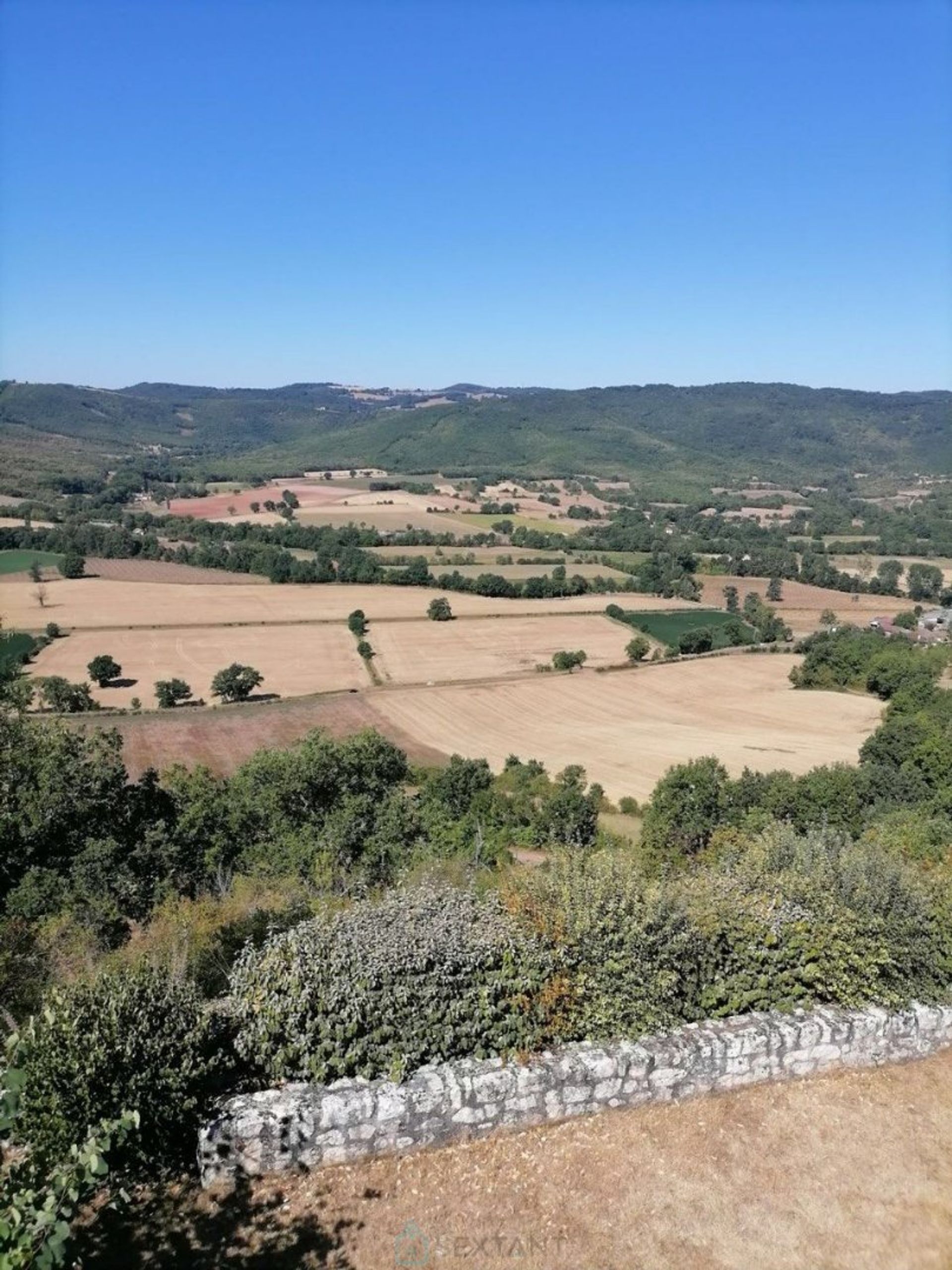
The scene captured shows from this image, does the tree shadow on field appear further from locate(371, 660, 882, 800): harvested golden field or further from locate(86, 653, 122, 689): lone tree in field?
locate(86, 653, 122, 689): lone tree in field

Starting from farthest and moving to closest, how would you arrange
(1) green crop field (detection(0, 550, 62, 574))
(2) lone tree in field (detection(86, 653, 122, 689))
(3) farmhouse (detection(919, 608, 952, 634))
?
1. (1) green crop field (detection(0, 550, 62, 574))
2. (3) farmhouse (detection(919, 608, 952, 634))
3. (2) lone tree in field (detection(86, 653, 122, 689))

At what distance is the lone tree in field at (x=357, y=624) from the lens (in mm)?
73062

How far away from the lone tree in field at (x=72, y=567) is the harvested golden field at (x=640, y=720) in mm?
53194

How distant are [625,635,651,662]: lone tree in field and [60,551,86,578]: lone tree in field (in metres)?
62.4

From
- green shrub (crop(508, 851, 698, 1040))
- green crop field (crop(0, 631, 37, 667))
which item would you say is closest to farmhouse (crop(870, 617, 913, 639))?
green crop field (crop(0, 631, 37, 667))

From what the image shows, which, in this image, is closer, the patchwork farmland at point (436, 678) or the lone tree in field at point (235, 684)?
the patchwork farmland at point (436, 678)

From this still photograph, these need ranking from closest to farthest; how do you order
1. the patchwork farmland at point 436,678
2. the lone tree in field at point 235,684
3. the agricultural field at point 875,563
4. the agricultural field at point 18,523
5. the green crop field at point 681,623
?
the patchwork farmland at point 436,678 < the lone tree in field at point 235,684 < the green crop field at point 681,623 < the agricultural field at point 18,523 < the agricultural field at point 875,563

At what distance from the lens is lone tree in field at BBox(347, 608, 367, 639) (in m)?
73.1

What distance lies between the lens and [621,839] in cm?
3053

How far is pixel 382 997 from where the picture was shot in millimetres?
9281

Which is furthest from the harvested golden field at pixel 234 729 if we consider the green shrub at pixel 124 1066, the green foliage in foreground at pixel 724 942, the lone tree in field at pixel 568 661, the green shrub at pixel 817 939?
the green shrub at pixel 124 1066

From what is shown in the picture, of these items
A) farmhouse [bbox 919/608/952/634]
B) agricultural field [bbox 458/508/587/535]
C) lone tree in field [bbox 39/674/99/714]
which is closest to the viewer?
lone tree in field [bbox 39/674/99/714]

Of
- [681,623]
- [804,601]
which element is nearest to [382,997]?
[681,623]

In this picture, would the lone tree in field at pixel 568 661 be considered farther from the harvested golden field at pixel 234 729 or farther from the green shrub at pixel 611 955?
the green shrub at pixel 611 955
